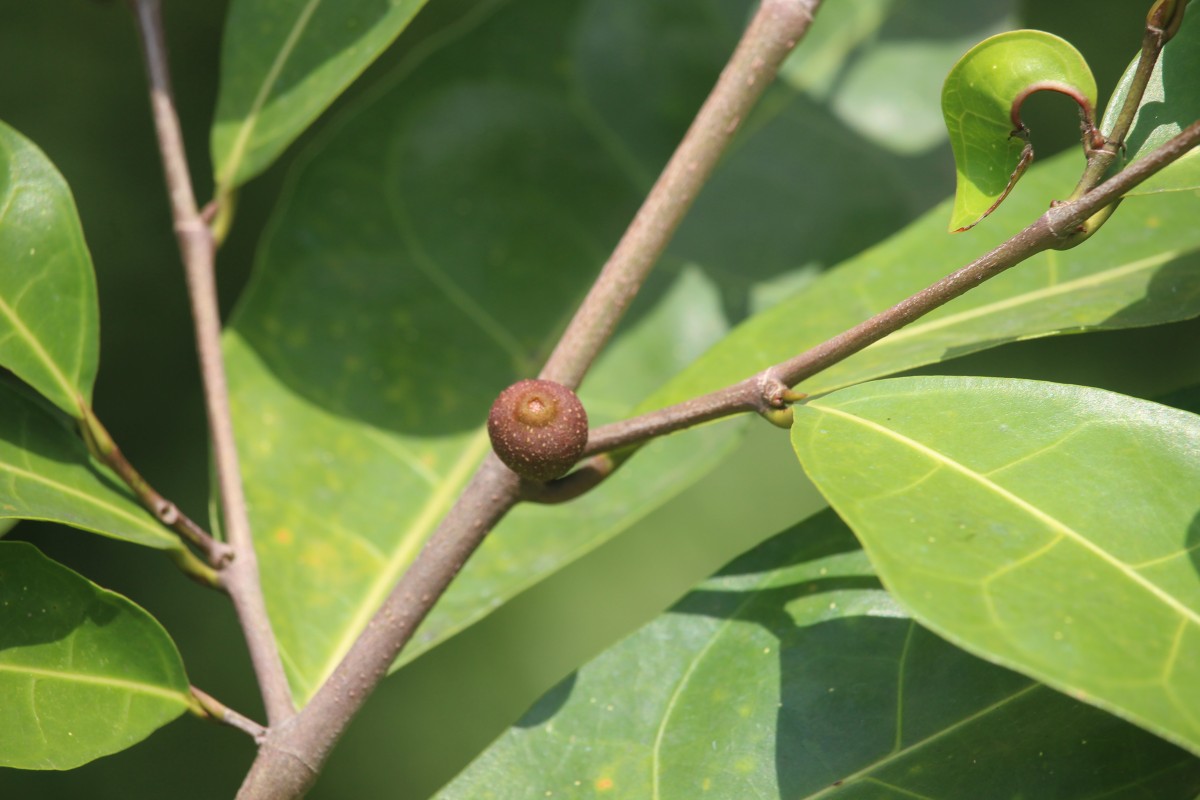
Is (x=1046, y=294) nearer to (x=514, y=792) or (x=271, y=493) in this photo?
(x=514, y=792)

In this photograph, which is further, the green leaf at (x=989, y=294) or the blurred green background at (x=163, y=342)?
the blurred green background at (x=163, y=342)

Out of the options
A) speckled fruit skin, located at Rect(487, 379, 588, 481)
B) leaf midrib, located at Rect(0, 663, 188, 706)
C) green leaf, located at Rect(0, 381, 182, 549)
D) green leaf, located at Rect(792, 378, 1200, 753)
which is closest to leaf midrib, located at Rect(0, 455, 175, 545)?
green leaf, located at Rect(0, 381, 182, 549)

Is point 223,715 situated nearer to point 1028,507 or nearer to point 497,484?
point 497,484

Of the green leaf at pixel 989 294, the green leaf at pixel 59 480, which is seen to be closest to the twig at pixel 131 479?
the green leaf at pixel 59 480

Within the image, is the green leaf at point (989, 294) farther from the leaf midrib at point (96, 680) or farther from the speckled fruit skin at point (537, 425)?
the leaf midrib at point (96, 680)

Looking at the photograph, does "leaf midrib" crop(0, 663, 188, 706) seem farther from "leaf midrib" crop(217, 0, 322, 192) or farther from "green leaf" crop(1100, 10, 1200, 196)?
"green leaf" crop(1100, 10, 1200, 196)

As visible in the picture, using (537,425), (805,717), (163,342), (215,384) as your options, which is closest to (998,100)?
(537,425)
